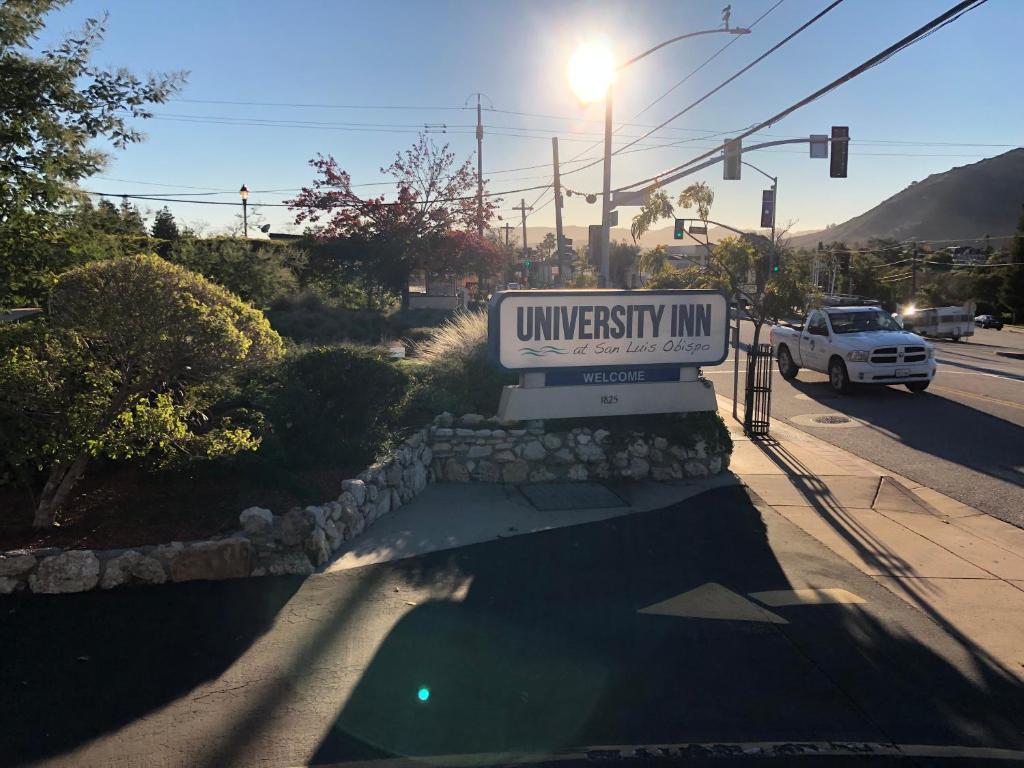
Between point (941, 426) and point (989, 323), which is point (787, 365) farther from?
point (989, 323)

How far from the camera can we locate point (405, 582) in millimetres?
6039

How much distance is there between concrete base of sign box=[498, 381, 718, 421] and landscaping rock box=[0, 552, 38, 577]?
5026mm

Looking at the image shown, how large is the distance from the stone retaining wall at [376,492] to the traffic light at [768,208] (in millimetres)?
31634

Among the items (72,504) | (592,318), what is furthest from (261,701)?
(592,318)

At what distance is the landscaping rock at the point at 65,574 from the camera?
542cm

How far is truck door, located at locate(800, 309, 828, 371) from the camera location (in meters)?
18.1

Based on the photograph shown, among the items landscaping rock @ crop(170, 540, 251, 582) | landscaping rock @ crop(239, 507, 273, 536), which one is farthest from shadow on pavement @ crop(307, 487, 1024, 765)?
landscaping rock @ crop(170, 540, 251, 582)

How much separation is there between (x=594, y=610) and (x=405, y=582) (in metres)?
1.46

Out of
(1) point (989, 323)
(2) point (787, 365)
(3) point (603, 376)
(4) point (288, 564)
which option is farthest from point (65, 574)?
(1) point (989, 323)

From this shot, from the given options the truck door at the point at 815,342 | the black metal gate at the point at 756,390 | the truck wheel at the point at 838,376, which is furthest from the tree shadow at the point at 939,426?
the black metal gate at the point at 756,390

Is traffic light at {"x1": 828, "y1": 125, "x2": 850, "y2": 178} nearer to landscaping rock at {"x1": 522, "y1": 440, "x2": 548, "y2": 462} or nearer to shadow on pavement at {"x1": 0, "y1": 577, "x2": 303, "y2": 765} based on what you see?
landscaping rock at {"x1": 522, "y1": 440, "x2": 548, "y2": 462}

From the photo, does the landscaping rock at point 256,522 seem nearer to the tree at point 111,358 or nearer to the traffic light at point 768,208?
the tree at point 111,358

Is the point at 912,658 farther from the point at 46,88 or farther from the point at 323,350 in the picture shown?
the point at 46,88

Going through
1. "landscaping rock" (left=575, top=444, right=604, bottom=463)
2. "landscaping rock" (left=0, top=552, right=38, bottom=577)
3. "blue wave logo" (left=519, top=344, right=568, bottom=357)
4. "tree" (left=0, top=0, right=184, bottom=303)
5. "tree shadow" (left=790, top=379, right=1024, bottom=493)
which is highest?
"tree" (left=0, top=0, right=184, bottom=303)
